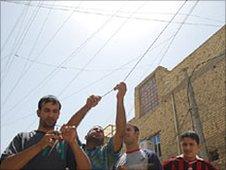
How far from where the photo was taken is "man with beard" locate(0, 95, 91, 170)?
8.96ft

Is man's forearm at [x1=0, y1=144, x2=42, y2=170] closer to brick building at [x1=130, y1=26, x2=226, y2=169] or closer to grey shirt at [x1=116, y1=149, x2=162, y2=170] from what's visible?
grey shirt at [x1=116, y1=149, x2=162, y2=170]

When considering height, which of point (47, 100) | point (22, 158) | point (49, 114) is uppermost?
point (47, 100)

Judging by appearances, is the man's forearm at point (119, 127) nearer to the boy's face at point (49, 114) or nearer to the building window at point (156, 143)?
the boy's face at point (49, 114)

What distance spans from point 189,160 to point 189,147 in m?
0.16

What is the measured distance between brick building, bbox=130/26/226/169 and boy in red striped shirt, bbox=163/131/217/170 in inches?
273

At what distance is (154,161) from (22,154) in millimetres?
1924

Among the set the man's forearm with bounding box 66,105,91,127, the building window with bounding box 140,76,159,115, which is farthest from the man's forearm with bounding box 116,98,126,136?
the building window with bounding box 140,76,159,115

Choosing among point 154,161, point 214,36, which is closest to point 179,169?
point 154,161

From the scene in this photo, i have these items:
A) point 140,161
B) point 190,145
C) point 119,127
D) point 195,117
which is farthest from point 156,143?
point 119,127

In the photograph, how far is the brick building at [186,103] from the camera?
1284 cm

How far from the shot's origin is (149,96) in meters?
18.5

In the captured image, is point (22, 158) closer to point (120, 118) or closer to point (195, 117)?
point (120, 118)

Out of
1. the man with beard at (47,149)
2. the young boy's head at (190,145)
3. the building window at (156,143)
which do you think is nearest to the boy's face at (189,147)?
the young boy's head at (190,145)

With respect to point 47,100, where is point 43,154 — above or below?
below
